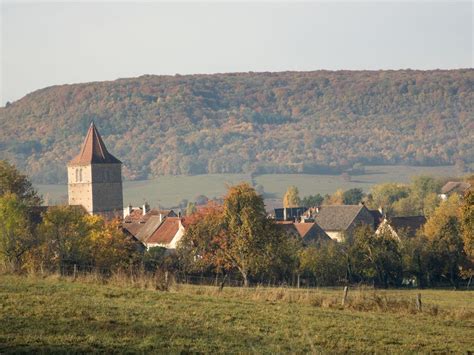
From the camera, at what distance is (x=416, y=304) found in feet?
94.4

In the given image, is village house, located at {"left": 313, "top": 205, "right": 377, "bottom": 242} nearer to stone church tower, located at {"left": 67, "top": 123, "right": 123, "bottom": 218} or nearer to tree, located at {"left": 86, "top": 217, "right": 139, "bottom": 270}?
stone church tower, located at {"left": 67, "top": 123, "right": 123, "bottom": 218}

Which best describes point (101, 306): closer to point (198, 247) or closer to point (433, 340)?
point (433, 340)

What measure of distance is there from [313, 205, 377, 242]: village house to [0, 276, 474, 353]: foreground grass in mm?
64433

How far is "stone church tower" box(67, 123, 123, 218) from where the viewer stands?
349 feet

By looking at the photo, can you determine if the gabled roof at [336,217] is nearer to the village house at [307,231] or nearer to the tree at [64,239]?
the village house at [307,231]

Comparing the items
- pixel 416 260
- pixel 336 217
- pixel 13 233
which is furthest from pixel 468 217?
pixel 336 217

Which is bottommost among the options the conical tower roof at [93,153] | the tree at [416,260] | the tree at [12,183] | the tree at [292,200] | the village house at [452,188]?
the tree at [416,260]

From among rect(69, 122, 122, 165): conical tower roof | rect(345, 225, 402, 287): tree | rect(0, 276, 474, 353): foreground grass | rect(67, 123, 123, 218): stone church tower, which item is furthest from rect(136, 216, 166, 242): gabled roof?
rect(0, 276, 474, 353): foreground grass

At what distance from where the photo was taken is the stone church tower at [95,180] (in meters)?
106

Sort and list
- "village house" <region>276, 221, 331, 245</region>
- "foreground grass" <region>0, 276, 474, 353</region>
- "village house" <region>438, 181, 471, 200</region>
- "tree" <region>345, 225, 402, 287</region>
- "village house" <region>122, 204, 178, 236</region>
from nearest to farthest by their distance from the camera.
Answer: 1. "foreground grass" <region>0, 276, 474, 353</region>
2. "tree" <region>345, 225, 402, 287</region>
3. "village house" <region>276, 221, 331, 245</region>
4. "village house" <region>122, 204, 178, 236</region>
5. "village house" <region>438, 181, 471, 200</region>

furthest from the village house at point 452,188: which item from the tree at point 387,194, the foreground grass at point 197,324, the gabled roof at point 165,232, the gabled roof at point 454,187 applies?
the foreground grass at point 197,324

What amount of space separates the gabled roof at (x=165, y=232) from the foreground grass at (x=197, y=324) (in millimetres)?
42505

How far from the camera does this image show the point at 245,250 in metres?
52.4

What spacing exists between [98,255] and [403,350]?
99.2 ft
